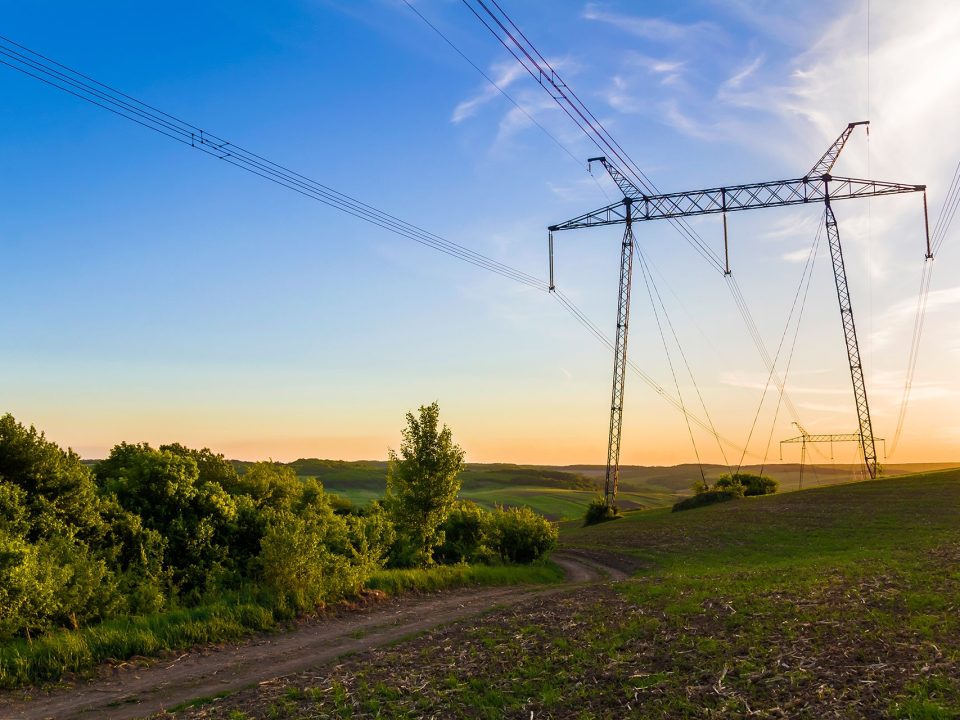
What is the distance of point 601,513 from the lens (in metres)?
69.1

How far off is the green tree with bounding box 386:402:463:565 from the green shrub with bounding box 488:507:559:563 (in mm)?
4418

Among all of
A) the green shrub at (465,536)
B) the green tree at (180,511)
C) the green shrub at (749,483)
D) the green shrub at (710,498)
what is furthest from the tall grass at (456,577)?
the green shrub at (749,483)

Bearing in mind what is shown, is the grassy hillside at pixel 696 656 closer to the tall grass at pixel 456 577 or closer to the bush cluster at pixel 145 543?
the tall grass at pixel 456 577

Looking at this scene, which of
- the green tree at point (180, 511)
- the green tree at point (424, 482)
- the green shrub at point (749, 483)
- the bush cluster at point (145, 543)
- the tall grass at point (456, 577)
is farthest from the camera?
the green shrub at point (749, 483)

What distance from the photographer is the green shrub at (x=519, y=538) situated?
37781mm

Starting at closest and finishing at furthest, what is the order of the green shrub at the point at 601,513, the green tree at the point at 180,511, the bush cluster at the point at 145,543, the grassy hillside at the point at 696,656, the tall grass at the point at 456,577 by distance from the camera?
1. the grassy hillside at the point at 696,656
2. the bush cluster at the point at 145,543
3. the green tree at the point at 180,511
4. the tall grass at the point at 456,577
5. the green shrub at the point at 601,513

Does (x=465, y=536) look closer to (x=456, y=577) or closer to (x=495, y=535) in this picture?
(x=495, y=535)

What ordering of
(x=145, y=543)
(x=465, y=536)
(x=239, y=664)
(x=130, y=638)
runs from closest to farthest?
(x=239, y=664), (x=130, y=638), (x=145, y=543), (x=465, y=536)

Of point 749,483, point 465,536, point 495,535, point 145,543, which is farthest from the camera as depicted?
point 749,483

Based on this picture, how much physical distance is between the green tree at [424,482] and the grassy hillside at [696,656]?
447 inches

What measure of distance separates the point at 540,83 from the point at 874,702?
27.5 m

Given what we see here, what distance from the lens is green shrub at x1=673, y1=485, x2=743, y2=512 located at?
70.3 m

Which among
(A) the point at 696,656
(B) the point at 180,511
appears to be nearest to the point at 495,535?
(B) the point at 180,511

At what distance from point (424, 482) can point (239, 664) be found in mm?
18059
